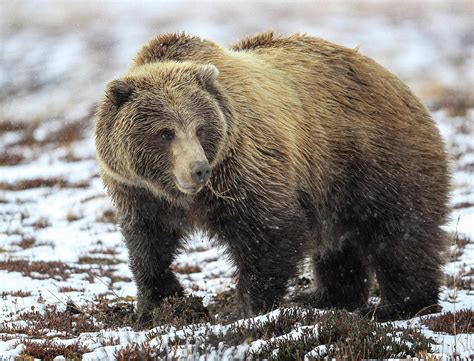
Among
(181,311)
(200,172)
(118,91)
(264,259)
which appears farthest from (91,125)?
(200,172)

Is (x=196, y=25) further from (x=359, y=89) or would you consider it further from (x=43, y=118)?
(x=359, y=89)

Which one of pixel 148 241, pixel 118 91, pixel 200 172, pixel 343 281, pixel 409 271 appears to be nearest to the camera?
pixel 200 172

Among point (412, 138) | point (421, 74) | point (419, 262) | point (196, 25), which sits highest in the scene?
point (196, 25)

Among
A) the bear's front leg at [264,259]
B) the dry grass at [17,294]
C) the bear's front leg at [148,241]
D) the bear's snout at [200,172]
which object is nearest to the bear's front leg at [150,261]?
the bear's front leg at [148,241]

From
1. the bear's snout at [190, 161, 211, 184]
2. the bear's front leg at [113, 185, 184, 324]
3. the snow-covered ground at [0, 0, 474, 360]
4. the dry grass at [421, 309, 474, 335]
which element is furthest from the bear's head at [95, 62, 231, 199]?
the dry grass at [421, 309, 474, 335]

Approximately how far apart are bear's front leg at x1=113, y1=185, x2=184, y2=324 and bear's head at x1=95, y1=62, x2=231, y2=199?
0.32 metres

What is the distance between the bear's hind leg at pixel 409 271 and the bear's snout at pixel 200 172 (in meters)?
2.55

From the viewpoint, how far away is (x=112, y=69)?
112ft

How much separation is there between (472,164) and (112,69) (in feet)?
73.2

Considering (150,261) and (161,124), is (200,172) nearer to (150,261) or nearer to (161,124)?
(161,124)

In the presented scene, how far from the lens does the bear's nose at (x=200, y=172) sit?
16.6 feet

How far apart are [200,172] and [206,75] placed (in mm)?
1064

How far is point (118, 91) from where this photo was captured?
5668mm

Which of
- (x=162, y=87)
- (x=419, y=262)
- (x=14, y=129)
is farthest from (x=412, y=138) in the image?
(x=14, y=129)
